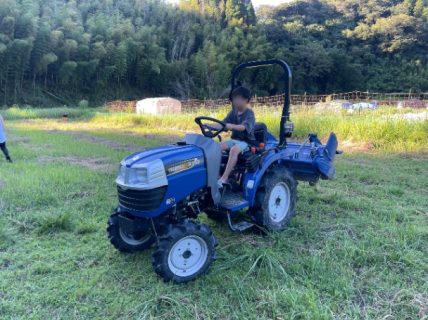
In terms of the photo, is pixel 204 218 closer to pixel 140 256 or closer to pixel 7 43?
pixel 140 256

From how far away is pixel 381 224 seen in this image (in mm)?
3887

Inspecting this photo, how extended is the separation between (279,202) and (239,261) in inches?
40.6

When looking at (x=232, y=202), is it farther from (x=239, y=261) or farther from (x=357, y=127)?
(x=357, y=127)

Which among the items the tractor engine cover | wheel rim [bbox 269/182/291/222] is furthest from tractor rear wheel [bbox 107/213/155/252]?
wheel rim [bbox 269/182/291/222]

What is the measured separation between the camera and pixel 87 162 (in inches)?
290

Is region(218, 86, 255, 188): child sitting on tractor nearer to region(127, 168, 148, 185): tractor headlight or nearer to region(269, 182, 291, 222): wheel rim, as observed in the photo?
region(269, 182, 291, 222): wheel rim

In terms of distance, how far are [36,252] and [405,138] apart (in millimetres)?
8078

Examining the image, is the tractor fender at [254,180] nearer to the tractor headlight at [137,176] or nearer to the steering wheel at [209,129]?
the steering wheel at [209,129]

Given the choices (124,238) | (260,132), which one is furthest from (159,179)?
(260,132)

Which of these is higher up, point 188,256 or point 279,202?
point 279,202

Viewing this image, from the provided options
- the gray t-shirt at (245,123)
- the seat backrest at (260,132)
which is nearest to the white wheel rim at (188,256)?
the gray t-shirt at (245,123)

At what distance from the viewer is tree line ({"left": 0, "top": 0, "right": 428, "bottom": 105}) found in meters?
26.5

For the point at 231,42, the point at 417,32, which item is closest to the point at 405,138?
the point at 231,42

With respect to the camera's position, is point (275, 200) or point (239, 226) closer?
point (239, 226)
